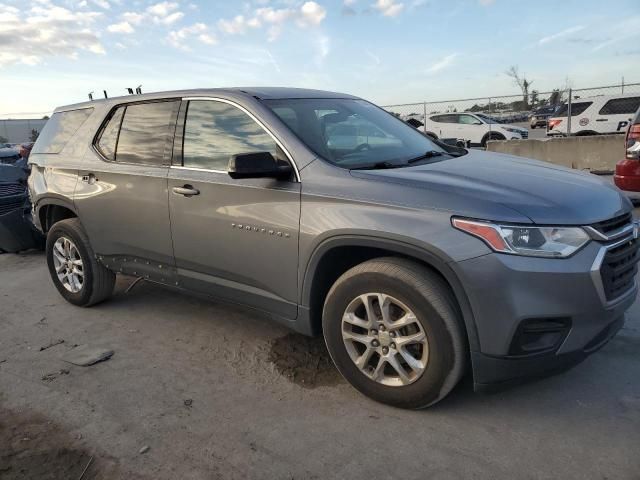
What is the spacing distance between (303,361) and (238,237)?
0.95 m

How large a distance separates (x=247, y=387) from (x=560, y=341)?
5.93 ft

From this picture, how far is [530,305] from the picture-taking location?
97.1 inches

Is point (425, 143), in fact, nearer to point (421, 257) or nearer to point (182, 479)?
point (421, 257)

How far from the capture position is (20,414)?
123 inches

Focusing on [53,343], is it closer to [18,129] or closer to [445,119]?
[445,119]

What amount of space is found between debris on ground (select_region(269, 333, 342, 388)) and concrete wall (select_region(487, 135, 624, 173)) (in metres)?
9.85

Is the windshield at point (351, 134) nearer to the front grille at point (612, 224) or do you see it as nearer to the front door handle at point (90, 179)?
the front grille at point (612, 224)

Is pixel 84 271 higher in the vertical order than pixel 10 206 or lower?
lower

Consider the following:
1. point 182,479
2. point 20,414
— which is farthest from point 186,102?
point 182,479

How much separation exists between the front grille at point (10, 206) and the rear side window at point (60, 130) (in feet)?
7.22

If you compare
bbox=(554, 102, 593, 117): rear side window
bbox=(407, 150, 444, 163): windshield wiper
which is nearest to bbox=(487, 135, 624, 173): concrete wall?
bbox=(554, 102, 593, 117): rear side window

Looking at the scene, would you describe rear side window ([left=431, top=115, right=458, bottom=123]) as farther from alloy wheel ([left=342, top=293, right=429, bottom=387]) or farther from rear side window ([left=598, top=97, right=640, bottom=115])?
alloy wheel ([left=342, top=293, right=429, bottom=387])

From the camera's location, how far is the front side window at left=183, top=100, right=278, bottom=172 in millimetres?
3414

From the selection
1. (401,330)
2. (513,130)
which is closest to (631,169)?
(401,330)
